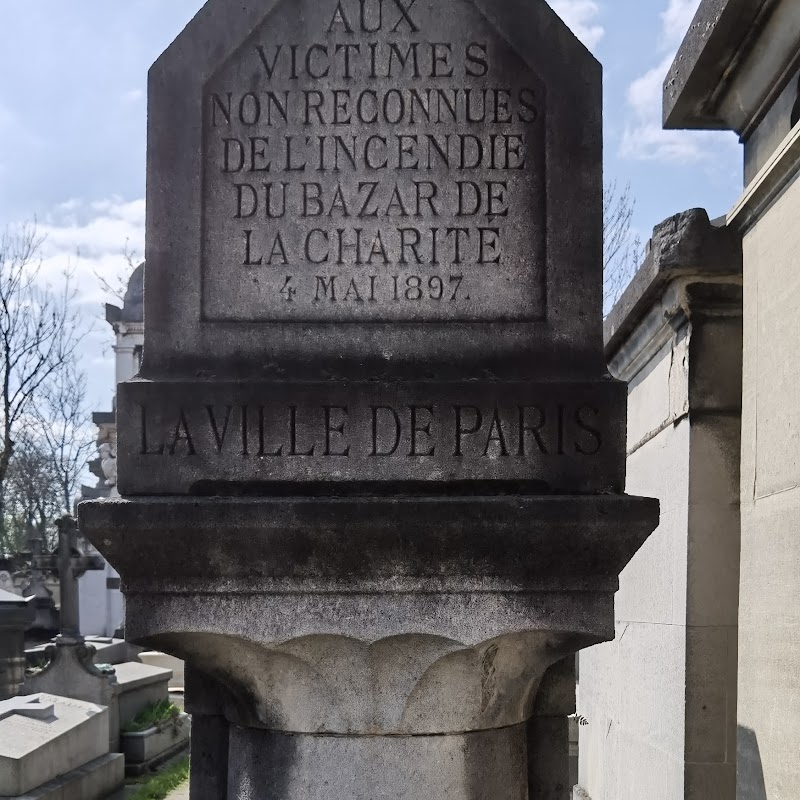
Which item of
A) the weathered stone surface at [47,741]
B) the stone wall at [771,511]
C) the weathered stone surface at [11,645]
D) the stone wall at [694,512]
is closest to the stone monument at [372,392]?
the stone wall at [771,511]

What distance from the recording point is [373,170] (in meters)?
2.57

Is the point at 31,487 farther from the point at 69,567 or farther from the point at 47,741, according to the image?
the point at 47,741

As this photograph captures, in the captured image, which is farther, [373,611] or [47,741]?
[47,741]

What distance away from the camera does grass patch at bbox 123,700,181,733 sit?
9779 millimetres

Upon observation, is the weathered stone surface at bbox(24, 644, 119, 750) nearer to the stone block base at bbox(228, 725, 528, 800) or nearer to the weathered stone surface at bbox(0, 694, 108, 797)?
the weathered stone surface at bbox(0, 694, 108, 797)

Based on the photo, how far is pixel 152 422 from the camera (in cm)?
246

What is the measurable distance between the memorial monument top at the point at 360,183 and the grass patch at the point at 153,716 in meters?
8.28

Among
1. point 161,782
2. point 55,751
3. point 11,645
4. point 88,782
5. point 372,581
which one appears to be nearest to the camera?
point 372,581

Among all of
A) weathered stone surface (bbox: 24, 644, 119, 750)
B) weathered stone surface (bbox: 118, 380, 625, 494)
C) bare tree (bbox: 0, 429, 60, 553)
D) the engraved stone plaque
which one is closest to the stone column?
weathered stone surface (bbox: 118, 380, 625, 494)

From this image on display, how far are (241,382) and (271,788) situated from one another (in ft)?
3.67

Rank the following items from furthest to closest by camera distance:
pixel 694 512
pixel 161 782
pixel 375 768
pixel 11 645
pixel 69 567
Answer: pixel 69 567 < pixel 11 645 < pixel 161 782 < pixel 694 512 < pixel 375 768

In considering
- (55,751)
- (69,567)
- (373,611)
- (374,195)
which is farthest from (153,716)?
(374,195)

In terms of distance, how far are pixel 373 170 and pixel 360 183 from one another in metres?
0.05

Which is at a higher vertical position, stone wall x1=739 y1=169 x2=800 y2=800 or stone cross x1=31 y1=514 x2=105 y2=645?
stone wall x1=739 y1=169 x2=800 y2=800
